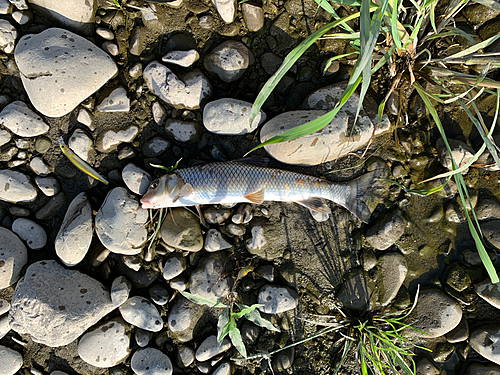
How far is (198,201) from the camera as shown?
13.1 ft

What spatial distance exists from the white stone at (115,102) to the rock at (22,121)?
2.77ft

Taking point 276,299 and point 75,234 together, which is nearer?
point 75,234

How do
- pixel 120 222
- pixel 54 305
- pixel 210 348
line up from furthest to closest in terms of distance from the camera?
pixel 210 348 → pixel 120 222 → pixel 54 305

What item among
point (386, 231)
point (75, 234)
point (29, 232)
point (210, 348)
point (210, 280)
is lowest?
point (210, 348)

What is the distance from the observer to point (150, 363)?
159 inches

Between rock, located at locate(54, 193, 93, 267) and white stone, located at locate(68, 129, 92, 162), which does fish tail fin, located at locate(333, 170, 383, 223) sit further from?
white stone, located at locate(68, 129, 92, 162)

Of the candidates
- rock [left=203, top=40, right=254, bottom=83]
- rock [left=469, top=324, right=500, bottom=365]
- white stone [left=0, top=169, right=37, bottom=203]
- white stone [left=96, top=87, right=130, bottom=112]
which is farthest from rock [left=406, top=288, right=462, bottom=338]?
white stone [left=0, top=169, right=37, bottom=203]

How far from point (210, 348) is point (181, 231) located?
65.3 inches

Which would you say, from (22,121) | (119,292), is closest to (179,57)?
(22,121)

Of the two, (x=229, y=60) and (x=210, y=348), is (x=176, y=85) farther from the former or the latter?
(x=210, y=348)

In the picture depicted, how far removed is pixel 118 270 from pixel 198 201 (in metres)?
1.57

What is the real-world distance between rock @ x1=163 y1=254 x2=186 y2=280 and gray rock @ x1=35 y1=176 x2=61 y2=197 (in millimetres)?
1863

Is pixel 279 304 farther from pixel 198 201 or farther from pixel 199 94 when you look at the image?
pixel 199 94

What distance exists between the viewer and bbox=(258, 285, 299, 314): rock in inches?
162
